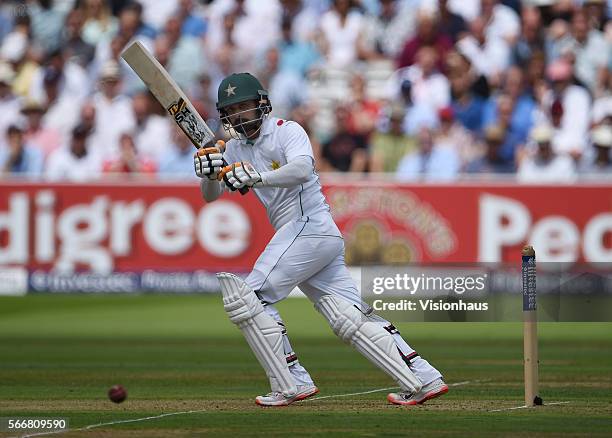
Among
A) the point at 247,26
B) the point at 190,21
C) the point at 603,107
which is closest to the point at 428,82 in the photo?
the point at 603,107

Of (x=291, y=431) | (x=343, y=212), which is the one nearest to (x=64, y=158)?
(x=343, y=212)

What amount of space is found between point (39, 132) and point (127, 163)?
1.66 metres

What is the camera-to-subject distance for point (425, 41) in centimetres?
1859

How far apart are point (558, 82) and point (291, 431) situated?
11.3m

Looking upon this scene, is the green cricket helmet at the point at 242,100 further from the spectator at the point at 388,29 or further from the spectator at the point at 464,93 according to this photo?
the spectator at the point at 388,29

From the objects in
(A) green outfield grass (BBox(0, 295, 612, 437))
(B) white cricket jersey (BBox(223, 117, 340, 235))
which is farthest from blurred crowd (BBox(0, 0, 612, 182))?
(B) white cricket jersey (BBox(223, 117, 340, 235))

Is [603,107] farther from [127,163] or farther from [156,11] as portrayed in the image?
[156,11]

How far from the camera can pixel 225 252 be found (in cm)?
1672

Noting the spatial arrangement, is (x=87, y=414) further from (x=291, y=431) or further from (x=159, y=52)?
(x=159, y=52)

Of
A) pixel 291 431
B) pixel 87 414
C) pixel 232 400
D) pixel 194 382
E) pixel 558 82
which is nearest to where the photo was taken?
pixel 291 431

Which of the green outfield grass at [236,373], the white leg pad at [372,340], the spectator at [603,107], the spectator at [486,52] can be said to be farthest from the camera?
the spectator at [486,52]

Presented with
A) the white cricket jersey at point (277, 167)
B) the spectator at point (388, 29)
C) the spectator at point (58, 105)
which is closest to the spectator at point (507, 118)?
the spectator at point (388, 29)

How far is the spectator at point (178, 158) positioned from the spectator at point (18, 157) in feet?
5.42

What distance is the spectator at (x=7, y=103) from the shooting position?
19484 mm
